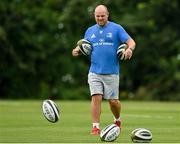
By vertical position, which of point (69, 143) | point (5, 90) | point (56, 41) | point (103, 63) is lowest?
point (69, 143)

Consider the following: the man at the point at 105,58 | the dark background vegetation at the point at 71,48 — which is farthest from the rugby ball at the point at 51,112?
the dark background vegetation at the point at 71,48

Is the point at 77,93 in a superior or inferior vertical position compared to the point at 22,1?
inferior

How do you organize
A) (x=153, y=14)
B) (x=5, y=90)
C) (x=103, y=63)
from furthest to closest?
(x=153, y=14) → (x=5, y=90) → (x=103, y=63)

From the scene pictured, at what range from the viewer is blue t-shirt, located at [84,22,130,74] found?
16188mm

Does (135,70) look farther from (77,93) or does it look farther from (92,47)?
(92,47)

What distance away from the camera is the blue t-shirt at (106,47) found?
53.1ft

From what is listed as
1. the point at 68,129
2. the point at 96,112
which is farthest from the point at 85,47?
the point at 68,129

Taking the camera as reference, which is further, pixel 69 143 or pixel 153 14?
pixel 153 14

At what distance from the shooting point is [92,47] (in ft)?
53.5

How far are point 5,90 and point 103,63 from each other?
3963 centimetres

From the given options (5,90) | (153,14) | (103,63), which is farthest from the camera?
(153,14)

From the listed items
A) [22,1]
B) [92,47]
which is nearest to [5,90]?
[22,1]

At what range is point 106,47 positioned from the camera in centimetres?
1623

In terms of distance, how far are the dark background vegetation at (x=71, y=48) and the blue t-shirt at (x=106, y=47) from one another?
37.2 meters
